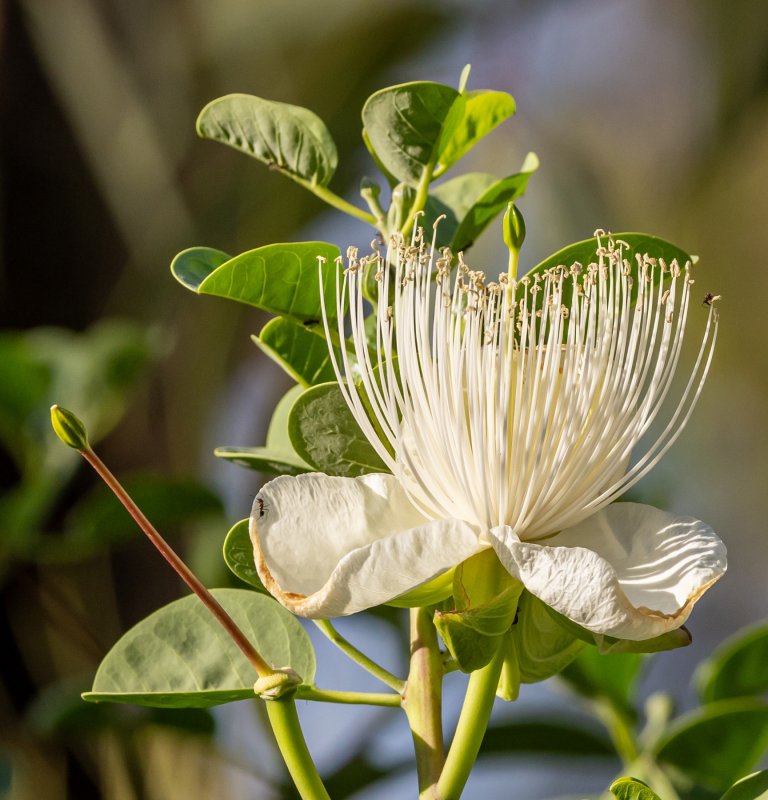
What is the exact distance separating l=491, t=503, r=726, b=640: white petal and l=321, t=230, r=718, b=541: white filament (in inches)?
0.7

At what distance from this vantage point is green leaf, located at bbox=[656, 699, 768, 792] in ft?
2.38

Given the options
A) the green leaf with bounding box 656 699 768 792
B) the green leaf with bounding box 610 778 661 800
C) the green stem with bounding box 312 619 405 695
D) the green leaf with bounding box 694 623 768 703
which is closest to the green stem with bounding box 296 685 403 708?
the green stem with bounding box 312 619 405 695

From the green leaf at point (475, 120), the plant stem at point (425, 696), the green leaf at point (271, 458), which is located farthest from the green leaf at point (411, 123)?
the plant stem at point (425, 696)

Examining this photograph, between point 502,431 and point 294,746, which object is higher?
point 502,431

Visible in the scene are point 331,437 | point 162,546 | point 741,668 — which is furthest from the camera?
point 741,668

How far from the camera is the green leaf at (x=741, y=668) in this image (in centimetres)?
84

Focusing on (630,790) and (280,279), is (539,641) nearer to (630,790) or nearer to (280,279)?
(630,790)

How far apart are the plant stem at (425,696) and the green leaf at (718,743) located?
1.02 ft

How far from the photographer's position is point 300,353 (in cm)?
57

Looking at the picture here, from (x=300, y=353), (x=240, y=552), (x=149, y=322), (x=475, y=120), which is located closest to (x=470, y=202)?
(x=475, y=120)

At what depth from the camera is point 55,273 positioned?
150 centimetres

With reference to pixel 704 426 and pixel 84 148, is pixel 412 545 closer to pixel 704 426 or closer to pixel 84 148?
pixel 84 148

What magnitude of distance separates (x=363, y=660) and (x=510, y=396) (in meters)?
0.15

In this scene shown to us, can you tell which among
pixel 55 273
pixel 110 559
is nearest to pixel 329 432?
pixel 110 559
